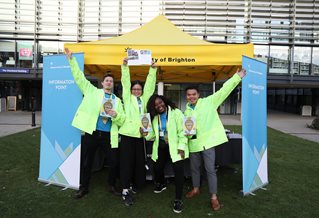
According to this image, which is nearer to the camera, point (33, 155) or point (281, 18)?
point (33, 155)

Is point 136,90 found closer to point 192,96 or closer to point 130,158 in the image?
point 192,96

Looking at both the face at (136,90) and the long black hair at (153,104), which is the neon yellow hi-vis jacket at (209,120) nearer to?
the long black hair at (153,104)

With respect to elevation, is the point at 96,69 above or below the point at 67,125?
above

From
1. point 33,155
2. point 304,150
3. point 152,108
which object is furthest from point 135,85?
point 304,150

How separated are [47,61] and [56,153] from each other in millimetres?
1646

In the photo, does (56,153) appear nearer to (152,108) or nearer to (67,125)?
(67,125)

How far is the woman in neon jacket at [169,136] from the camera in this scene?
405 cm

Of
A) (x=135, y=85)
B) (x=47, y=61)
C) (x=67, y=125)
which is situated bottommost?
(x=67, y=125)

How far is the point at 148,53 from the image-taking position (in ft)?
15.4

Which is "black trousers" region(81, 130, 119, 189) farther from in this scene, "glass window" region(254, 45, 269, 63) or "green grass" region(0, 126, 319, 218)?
"glass window" region(254, 45, 269, 63)

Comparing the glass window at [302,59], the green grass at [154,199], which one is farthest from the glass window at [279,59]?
the green grass at [154,199]

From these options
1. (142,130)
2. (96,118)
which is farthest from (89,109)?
(142,130)

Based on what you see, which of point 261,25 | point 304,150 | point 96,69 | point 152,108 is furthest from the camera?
point 261,25

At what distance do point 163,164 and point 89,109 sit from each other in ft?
4.69
